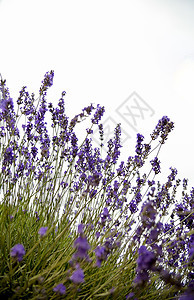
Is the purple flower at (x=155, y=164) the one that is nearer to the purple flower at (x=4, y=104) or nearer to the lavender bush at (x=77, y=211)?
the lavender bush at (x=77, y=211)

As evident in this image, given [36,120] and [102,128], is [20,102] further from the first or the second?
[102,128]

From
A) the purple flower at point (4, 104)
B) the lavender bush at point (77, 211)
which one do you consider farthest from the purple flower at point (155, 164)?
the purple flower at point (4, 104)

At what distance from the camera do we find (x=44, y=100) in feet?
8.17

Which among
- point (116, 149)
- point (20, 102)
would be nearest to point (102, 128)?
point (116, 149)

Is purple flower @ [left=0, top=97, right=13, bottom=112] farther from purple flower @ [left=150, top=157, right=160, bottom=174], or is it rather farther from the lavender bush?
purple flower @ [left=150, top=157, right=160, bottom=174]

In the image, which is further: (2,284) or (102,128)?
(102,128)

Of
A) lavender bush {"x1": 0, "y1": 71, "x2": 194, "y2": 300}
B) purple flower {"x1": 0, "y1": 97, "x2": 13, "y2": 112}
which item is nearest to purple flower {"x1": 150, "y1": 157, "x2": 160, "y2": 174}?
lavender bush {"x1": 0, "y1": 71, "x2": 194, "y2": 300}

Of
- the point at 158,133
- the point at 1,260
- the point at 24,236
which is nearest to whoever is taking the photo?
the point at 1,260

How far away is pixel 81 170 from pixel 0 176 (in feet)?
3.07

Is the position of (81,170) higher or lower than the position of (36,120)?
lower

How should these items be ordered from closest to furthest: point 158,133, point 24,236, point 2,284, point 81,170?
point 2,284 < point 24,236 < point 158,133 < point 81,170

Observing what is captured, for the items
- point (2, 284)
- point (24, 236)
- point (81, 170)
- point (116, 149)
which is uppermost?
point (116, 149)

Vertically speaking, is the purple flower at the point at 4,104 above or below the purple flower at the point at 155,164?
above

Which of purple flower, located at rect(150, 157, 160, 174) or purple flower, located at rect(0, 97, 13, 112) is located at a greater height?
purple flower, located at rect(0, 97, 13, 112)
